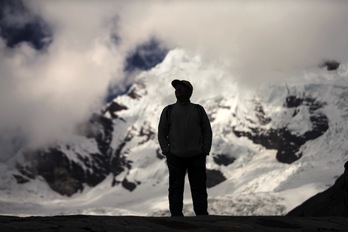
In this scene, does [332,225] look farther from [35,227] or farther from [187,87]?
[35,227]

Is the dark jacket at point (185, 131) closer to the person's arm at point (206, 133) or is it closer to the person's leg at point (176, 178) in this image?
the person's arm at point (206, 133)

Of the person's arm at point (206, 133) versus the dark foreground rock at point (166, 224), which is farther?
the person's arm at point (206, 133)

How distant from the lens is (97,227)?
27.5 feet

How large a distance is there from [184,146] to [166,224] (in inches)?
96.1

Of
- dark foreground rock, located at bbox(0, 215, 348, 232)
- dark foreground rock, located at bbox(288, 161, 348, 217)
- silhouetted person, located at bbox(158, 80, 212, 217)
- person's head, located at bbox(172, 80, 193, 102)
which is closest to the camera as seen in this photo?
dark foreground rock, located at bbox(0, 215, 348, 232)

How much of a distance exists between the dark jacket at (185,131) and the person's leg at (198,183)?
157 millimetres

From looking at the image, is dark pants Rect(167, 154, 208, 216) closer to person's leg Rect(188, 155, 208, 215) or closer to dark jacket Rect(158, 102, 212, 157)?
person's leg Rect(188, 155, 208, 215)

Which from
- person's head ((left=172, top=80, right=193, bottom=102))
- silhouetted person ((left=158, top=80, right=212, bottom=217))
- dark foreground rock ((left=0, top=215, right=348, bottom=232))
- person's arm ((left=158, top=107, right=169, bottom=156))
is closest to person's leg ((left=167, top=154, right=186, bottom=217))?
silhouetted person ((left=158, top=80, right=212, bottom=217))

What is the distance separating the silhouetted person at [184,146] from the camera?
1133 cm

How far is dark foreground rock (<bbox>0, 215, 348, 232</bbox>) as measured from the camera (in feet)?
27.0

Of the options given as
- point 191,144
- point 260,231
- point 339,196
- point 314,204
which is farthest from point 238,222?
point 314,204

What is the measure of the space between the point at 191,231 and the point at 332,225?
2322mm

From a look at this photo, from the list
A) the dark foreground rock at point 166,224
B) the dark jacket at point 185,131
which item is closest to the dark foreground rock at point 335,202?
the dark jacket at point 185,131

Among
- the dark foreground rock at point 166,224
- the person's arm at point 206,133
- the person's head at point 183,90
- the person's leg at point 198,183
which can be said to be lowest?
the dark foreground rock at point 166,224
